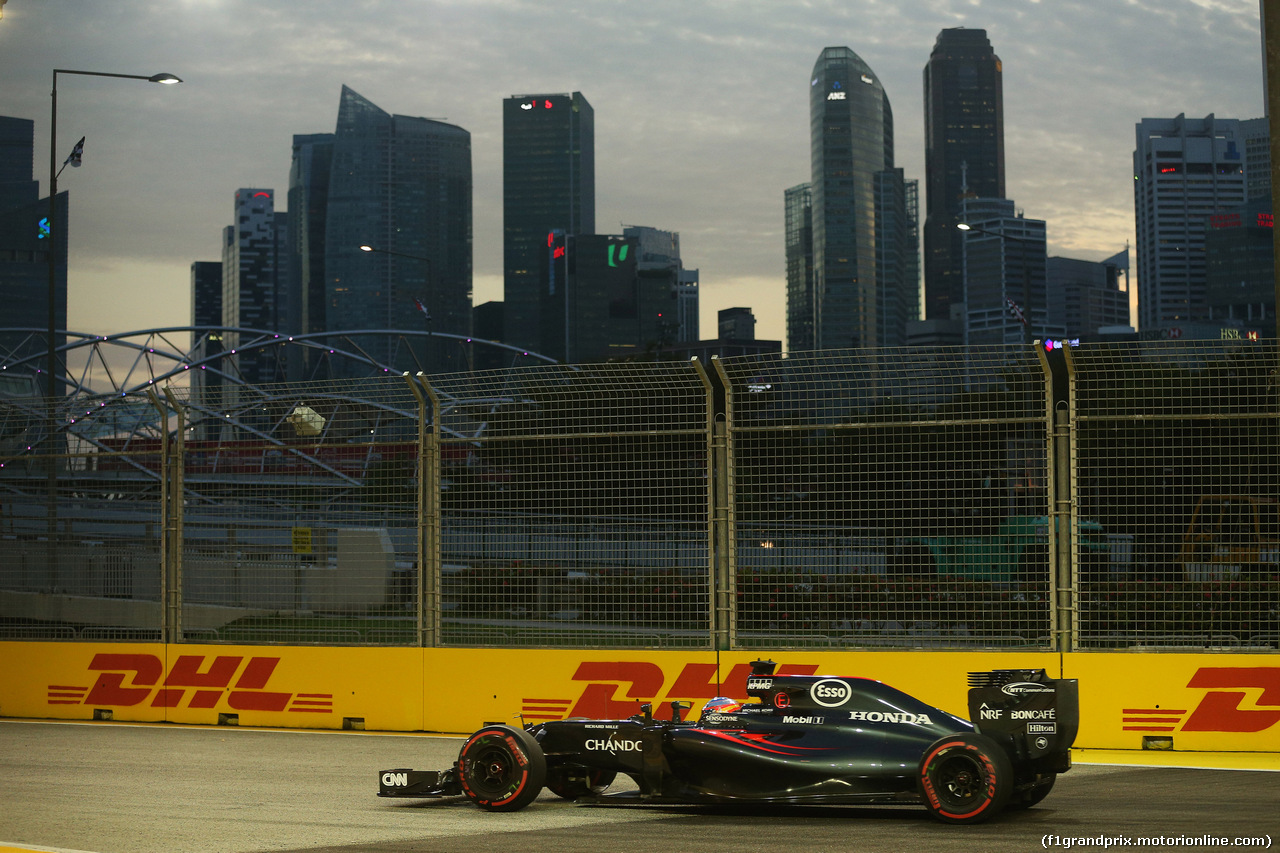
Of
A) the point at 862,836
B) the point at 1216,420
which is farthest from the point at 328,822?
the point at 1216,420

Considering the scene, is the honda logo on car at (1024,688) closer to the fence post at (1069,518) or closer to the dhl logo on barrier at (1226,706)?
the fence post at (1069,518)

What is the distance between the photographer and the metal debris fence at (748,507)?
9953mm

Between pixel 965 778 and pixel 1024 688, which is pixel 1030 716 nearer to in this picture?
pixel 1024 688

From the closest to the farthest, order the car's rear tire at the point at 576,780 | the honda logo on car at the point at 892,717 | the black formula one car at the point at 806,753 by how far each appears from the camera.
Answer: the black formula one car at the point at 806,753 → the honda logo on car at the point at 892,717 → the car's rear tire at the point at 576,780

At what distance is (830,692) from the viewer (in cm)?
757

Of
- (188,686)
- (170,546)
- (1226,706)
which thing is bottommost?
(188,686)

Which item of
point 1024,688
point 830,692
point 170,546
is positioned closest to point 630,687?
point 830,692

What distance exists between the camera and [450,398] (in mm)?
11570

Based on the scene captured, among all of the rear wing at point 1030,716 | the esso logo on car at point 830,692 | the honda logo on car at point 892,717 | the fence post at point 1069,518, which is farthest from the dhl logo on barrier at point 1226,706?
the esso logo on car at point 830,692

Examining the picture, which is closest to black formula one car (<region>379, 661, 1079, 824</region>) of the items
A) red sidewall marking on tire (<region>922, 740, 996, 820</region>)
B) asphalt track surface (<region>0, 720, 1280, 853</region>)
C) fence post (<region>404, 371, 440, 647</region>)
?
red sidewall marking on tire (<region>922, 740, 996, 820</region>)

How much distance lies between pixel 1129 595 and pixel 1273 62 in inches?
170

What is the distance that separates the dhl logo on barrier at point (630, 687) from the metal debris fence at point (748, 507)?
0.24 meters

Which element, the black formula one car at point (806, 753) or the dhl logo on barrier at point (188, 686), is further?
the dhl logo on barrier at point (188, 686)

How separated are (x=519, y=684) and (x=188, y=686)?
3.45 metres
